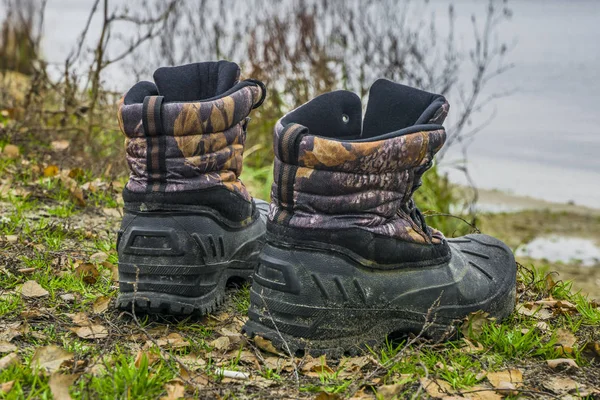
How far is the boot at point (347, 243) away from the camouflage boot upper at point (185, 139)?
34 cm

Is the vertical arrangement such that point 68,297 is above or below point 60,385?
below

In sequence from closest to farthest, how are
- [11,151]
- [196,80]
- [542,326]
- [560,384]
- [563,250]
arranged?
1. [560,384]
2. [542,326]
3. [196,80]
4. [11,151]
5. [563,250]

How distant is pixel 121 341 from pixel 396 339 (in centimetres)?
96

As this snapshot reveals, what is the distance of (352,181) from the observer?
2359 mm

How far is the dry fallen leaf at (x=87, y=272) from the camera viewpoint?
3135mm

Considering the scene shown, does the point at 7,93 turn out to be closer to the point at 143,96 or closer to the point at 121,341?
the point at 143,96

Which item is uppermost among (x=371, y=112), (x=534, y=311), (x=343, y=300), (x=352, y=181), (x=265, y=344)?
(x=371, y=112)

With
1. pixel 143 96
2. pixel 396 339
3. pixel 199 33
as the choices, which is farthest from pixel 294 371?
pixel 199 33

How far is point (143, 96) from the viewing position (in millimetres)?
2762

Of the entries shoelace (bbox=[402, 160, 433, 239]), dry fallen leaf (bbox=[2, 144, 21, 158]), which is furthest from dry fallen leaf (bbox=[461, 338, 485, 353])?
dry fallen leaf (bbox=[2, 144, 21, 158])

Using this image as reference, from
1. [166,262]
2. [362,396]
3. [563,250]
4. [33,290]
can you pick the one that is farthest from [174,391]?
[563,250]

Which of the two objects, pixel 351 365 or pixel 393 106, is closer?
pixel 351 365

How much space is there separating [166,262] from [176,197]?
9.3 inches

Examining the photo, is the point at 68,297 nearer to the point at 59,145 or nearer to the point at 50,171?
the point at 50,171
